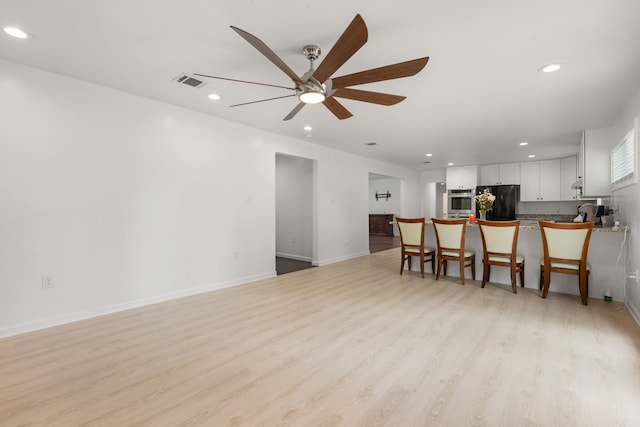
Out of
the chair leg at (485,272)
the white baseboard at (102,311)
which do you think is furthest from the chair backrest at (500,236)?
the white baseboard at (102,311)

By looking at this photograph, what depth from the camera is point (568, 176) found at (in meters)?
7.00

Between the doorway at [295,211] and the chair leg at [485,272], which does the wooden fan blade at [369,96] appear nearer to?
the chair leg at [485,272]

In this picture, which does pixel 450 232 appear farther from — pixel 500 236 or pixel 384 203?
pixel 384 203

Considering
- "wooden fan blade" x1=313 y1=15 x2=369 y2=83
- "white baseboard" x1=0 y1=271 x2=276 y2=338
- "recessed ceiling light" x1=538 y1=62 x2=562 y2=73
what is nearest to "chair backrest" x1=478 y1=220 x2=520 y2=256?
"recessed ceiling light" x1=538 y1=62 x2=562 y2=73

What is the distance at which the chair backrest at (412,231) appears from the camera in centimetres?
462

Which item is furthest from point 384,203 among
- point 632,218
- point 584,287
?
point 632,218

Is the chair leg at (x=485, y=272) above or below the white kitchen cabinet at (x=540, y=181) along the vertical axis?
below

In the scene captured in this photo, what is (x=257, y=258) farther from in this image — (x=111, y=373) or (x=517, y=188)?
(x=517, y=188)

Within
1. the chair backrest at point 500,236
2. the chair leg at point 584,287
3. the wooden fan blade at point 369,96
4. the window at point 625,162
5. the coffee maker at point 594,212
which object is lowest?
the chair leg at point 584,287

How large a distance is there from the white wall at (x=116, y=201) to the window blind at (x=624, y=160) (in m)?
4.51

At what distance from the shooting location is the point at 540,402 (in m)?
1.71

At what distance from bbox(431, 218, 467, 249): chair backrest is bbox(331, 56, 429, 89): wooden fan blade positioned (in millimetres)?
2731

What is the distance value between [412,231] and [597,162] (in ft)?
9.61

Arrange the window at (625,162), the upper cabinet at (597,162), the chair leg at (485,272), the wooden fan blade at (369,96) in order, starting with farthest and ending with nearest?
the upper cabinet at (597,162)
the chair leg at (485,272)
the window at (625,162)
the wooden fan blade at (369,96)
